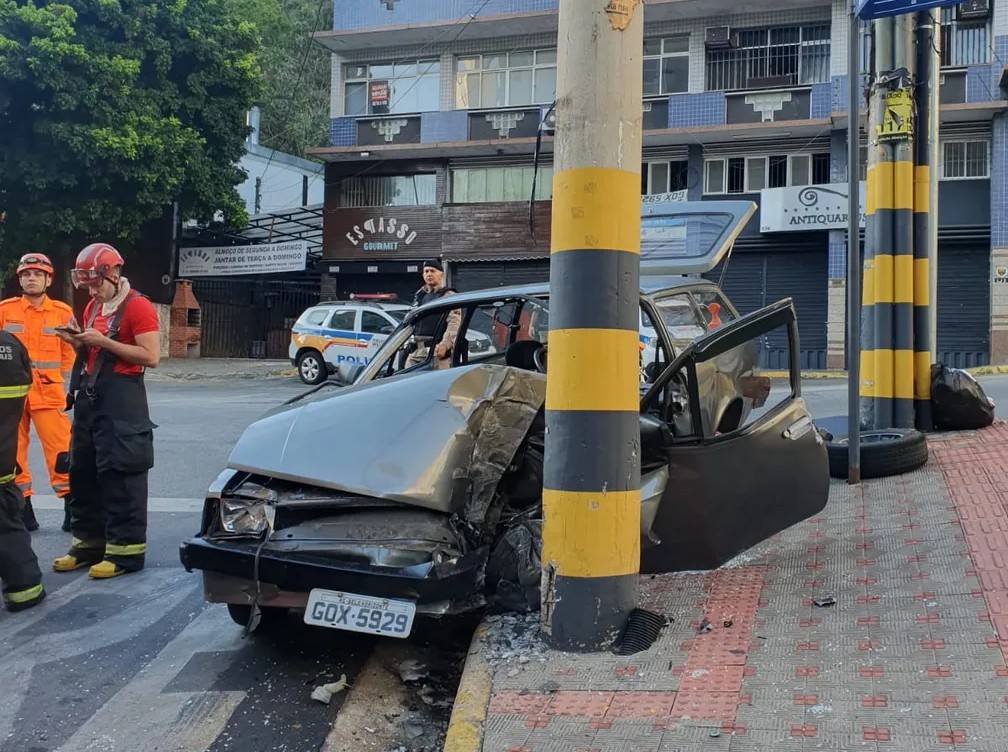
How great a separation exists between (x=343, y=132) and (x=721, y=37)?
403 inches

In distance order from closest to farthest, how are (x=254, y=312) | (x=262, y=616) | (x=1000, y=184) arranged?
1. (x=262, y=616)
2. (x=1000, y=184)
3. (x=254, y=312)

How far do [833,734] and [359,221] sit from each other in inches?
912

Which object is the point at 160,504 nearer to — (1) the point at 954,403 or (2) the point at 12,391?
(2) the point at 12,391

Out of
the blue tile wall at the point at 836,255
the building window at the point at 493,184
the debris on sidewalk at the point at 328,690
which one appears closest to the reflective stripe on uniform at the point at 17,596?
the debris on sidewalk at the point at 328,690

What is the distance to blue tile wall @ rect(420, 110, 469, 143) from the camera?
77.0ft

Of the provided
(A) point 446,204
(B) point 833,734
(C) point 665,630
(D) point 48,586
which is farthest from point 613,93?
(A) point 446,204

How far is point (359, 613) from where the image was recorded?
3.50 metres

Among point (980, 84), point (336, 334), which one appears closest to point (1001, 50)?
point (980, 84)

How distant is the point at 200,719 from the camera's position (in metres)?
3.39

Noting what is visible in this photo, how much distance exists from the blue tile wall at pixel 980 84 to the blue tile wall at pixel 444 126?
11878 millimetres

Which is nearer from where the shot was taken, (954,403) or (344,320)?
(954,403)

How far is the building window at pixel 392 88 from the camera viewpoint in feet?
78.6

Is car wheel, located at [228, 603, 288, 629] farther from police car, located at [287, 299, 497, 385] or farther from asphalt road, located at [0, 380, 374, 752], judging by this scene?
police car, located at [287, 299, 497, 385]

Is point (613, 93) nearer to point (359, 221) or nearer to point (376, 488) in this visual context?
point (376, 488)
